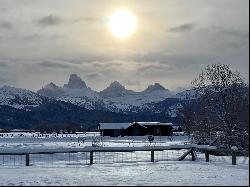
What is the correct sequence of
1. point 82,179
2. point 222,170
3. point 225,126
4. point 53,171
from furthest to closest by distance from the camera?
1. point 225,126
2. point 53,171
3. point 222,170
4. point 82,179

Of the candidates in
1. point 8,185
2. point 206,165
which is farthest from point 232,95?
point 8,185

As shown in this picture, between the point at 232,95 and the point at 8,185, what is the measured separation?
1031 inches

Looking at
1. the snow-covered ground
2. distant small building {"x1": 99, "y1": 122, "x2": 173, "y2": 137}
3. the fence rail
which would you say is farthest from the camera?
distant small building {"x1": 99, "y1": 122, "x2": 173, "y2": 137}

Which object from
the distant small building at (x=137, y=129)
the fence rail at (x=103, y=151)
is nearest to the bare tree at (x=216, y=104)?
the fence rail at (x=103, y=151)

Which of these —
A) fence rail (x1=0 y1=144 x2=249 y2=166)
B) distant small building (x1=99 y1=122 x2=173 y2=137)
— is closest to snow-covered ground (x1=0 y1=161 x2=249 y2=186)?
fence rail (x1=0 y1=144 x2=249 y2=166)

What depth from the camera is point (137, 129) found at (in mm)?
133000

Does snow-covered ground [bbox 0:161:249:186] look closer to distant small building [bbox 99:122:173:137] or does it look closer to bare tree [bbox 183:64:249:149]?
bare tree [bbox 183:64:249:149]

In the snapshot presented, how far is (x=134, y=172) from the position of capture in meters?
22.2

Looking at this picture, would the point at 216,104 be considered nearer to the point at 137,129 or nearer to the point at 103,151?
the point at 103,151

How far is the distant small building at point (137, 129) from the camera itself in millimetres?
131875

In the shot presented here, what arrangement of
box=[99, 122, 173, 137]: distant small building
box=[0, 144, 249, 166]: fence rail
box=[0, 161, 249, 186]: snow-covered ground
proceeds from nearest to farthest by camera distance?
box=[0, 161, 249, 186]: snow-covered ground → box=[0, 144, 249, 166]: fence rail → box=[99, 122, 173, 137]: distant small building

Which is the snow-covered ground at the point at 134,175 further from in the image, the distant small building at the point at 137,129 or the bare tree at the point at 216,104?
the distant small building at the point at 137,129

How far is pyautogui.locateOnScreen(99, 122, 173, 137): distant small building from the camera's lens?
433 ft

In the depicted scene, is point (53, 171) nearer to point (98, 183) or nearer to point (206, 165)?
point (98, 183)
